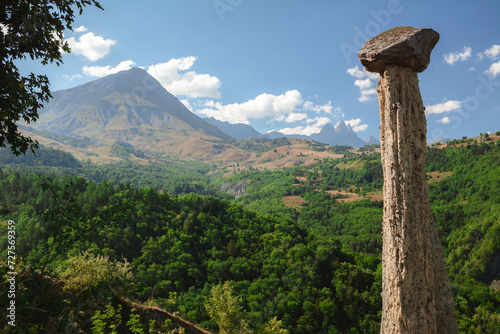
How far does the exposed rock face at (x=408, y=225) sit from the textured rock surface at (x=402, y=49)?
3cm

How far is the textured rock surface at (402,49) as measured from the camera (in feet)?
19.0

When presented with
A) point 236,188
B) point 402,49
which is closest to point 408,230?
point 402,49

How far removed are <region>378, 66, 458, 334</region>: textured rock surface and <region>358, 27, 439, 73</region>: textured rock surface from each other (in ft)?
0.69

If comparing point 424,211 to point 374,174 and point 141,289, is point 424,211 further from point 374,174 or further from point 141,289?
point 374,174

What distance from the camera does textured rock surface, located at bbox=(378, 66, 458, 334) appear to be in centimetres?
560

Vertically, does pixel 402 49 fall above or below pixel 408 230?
above

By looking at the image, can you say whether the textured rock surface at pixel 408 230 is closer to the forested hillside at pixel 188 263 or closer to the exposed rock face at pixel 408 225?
the exposed rock face at pixel 408 225

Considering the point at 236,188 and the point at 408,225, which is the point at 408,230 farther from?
the point at 236,188

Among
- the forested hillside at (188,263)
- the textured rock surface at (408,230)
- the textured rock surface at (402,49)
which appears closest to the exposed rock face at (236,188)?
the forested hillside at (188,263)

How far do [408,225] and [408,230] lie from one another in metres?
0.11

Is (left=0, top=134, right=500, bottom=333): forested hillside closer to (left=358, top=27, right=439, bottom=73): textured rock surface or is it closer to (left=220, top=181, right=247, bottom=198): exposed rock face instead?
(left=358, top=27, right=439, bottom=73): textured rock surface

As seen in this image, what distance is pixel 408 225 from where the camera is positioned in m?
5.73

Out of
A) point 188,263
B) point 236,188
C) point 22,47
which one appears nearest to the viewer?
point 22,47

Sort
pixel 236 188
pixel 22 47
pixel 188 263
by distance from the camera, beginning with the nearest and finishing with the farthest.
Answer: pixel 22 47, pixel 188 263, pixel 236 188
